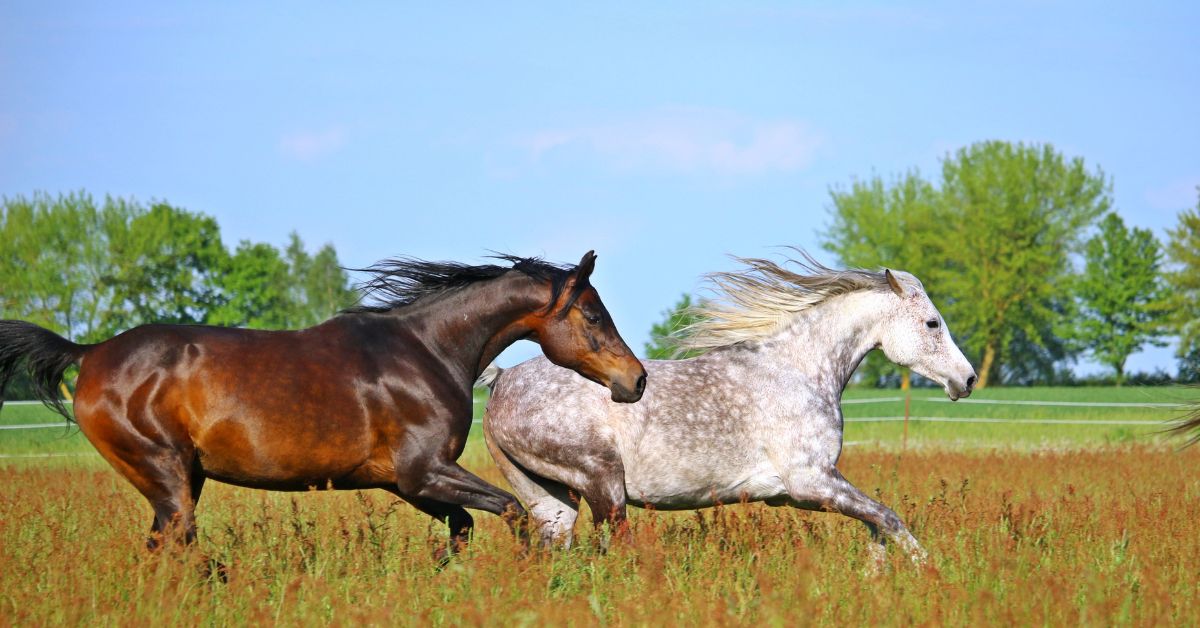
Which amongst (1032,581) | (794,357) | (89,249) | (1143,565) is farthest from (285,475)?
(89,249)

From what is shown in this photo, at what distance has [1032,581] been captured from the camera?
18.0ft

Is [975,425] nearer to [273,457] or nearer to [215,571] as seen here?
[273,457]

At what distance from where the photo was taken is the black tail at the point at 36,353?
6426 mm

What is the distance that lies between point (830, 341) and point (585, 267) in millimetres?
1982

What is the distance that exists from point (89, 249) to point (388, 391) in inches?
2312

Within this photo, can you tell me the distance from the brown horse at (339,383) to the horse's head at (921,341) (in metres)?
2.15

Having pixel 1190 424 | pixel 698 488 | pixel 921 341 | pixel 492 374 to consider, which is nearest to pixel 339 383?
pixel 492 374

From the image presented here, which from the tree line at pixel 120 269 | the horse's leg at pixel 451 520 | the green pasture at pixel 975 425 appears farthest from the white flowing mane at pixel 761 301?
the tree line at pixel 120 269

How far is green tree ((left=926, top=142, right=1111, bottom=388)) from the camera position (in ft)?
201

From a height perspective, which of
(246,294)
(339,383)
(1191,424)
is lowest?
(1191,424)

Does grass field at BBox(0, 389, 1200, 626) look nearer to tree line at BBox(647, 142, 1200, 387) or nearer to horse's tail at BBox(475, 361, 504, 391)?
horse's tail at BBox(475, 361, 504, 391)

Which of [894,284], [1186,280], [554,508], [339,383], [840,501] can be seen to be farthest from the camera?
[1186,280]

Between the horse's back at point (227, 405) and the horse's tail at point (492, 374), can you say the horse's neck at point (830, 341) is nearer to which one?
the horse's tail at point (492, 374)

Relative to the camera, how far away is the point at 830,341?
25.2ft
